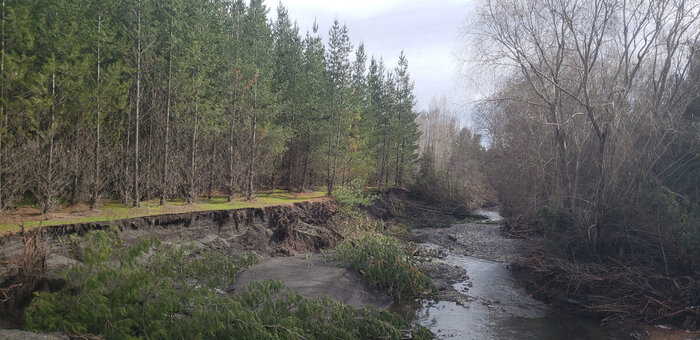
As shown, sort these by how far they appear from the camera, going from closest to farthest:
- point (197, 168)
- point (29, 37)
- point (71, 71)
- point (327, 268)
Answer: point (29, 37) → point (71, 71) → point (327, 268) → point (197, 168)

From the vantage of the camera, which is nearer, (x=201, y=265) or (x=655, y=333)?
(x=201, y=265)

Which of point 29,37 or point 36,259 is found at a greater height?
point 29,37

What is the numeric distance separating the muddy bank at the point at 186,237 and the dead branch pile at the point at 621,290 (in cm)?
927

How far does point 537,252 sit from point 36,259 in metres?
16.2

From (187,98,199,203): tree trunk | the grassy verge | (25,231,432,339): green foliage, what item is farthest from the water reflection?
(187,98,199,203): tree trunk

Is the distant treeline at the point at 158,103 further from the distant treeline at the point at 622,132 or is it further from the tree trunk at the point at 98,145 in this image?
the distant treeline at the point at 622,132

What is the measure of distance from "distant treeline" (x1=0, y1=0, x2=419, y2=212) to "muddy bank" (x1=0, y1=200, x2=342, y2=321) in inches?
86.6

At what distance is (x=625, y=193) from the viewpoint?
42.6ft

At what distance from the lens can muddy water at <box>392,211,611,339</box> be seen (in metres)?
10.4

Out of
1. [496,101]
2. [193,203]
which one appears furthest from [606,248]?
[193,203]

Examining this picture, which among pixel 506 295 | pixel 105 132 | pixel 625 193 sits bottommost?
pixel 506 295

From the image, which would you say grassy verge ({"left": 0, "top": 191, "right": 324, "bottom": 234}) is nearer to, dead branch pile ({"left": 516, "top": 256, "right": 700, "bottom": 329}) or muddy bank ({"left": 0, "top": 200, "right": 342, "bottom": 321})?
muddy bank ({"left": 0, "top": 200, "right": 342, "bottom": 321})

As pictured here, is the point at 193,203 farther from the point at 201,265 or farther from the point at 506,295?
the point at 506,295

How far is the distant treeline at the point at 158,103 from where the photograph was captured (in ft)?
41.8
